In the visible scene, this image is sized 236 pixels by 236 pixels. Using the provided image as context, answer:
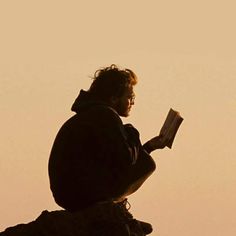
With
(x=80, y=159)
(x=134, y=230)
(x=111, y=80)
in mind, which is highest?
(x=111, y=80)

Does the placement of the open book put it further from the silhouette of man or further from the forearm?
the forearm

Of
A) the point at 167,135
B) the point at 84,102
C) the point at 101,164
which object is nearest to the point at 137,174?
Result: the point at 101,164

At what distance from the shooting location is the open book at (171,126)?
10.3 metres

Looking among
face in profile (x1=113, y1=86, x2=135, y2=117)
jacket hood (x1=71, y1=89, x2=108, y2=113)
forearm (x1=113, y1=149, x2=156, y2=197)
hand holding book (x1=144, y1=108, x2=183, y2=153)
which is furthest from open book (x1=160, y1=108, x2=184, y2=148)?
jacket hood (x1=71, y1=89, x2=108, y2=113)

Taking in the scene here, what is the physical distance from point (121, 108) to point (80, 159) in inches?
27.2

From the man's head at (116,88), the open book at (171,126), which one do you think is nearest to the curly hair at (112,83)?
the man's head at (116,88)

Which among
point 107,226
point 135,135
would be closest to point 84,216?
point 107,226

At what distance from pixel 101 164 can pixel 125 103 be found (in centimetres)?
71

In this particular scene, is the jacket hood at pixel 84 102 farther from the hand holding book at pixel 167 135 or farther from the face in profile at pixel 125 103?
the hand holding book at pixel 167 135

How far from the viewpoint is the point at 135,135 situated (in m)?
10.2

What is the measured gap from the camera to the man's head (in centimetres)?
1037

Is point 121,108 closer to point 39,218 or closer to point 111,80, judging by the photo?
point 111,80

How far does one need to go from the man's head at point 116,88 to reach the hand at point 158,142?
0.36 m

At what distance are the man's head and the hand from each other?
1.19ft
